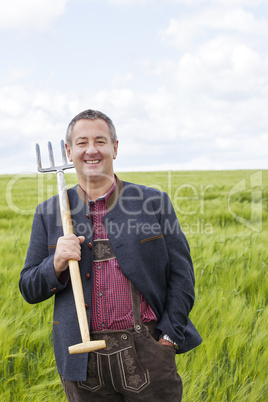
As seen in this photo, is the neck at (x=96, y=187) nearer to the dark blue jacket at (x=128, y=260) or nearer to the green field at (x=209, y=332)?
the dark blue jacket at (x=128, y=260)

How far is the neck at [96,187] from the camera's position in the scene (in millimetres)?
1882

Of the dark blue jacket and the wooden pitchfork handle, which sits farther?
the dark blue jacket

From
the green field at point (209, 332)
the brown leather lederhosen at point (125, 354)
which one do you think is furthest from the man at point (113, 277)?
the green field at point (209, 332)

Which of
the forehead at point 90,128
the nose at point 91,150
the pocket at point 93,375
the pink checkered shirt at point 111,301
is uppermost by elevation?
the forehead at point 90,128

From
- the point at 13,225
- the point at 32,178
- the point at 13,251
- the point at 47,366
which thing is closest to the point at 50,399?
the point at 47,366

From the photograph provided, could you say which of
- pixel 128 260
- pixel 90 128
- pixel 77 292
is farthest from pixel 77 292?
pixel 90 128

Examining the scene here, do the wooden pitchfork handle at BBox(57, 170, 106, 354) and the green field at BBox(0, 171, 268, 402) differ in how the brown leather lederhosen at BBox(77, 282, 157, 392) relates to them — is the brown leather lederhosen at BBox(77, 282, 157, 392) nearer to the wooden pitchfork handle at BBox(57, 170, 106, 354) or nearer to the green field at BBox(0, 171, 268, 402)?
the wooden pitchfork handle at BBox(57, 170, 106, 354)

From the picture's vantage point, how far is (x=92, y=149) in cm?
179

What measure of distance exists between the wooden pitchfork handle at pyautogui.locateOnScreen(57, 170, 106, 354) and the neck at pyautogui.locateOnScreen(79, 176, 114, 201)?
102 mm

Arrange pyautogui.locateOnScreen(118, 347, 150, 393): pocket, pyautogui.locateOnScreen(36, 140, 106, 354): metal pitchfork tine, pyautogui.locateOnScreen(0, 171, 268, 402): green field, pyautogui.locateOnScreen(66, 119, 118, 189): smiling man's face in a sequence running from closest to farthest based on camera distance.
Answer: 1. pyautogui.locateOnScreen(36, 140, 106, 354): metal pitchfork tine
2. pyautogui.locateOnScreen(118, 347, 150, 393): pocket
3. pyautogui.locateOnScreen(66, 119, 118, 189): smiling man's face
4. pyautogui.locateOnScreen(0, 171, 268, 402): green field

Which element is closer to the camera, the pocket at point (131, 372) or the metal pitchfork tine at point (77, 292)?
the metal pitchfork tine at point (77, 292)

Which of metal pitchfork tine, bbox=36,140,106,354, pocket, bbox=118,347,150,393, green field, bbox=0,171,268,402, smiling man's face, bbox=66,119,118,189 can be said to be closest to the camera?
metal pitchfork tine, bbox=36,140,106,354

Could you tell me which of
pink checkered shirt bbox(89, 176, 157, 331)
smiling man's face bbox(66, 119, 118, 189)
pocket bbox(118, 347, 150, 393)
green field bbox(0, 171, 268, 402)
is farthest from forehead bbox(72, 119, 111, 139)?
green field bbox(0, 171, 268, 402)

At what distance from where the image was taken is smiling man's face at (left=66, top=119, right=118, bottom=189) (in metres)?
1.81
